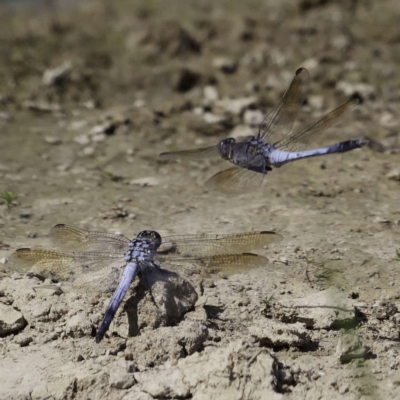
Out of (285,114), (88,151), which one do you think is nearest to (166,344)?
(285,114)

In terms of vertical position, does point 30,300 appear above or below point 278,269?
below

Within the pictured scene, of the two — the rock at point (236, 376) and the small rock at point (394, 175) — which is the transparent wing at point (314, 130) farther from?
the rock at point (236, 376)

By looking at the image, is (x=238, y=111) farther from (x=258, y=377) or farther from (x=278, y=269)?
(x=258, y=377)

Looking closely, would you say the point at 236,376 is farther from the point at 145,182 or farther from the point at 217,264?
the point at 145,182

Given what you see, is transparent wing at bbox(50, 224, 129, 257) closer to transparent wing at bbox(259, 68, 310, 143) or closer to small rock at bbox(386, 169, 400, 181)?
transparent wing at bbox(259, 68, 310, 143)

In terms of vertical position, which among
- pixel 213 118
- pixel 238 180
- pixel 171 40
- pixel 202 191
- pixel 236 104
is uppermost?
pixel 171 40

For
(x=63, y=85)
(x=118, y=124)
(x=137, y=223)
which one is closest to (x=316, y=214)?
(x=137, y=223)

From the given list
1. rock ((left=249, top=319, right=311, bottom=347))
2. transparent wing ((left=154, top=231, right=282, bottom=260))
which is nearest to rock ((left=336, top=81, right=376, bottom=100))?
transparent wing ((left=154, top=231, right=282, bottom=260))
